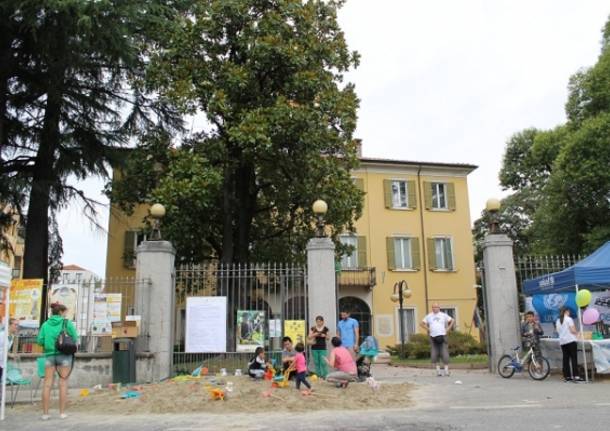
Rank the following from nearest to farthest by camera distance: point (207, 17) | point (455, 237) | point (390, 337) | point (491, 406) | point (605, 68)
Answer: point (491, 406) → point (207, 17) → point (605, 68) → point (390, 337) → point (455, 237)

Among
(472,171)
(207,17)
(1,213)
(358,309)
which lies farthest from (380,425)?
(472,171)

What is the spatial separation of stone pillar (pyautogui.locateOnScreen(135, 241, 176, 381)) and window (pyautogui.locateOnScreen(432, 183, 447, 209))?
21.8 m

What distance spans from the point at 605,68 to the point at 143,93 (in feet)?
65.8

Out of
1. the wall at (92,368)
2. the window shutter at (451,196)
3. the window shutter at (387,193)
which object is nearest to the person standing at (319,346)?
the wall at (92,368)

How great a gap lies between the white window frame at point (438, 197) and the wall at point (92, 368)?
22793mm

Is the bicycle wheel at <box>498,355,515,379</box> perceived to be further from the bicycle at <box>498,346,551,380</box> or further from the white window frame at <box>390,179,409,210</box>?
the white window frame at <box>390,179,409,210</box>

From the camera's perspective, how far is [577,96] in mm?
27922

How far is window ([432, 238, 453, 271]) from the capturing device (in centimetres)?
3216

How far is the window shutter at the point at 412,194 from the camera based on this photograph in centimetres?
3272

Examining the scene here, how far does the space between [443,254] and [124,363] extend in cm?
2286

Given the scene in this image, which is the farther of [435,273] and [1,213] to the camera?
[435,273]

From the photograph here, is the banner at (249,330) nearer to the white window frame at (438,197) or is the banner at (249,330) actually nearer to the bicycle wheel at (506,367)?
the bicycle wheel at (506,367)

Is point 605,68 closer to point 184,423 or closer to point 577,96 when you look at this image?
point 577,96

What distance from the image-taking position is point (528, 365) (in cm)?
1304
